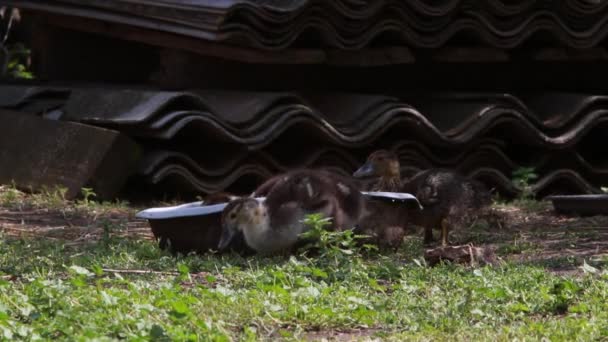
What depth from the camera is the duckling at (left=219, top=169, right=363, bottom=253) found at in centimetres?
773

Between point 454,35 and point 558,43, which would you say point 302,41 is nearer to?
point 454,35

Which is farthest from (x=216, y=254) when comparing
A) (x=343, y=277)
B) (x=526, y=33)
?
(x=526, y=33)

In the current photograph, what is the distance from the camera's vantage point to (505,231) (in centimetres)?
930

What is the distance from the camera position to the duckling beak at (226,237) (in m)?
7.73

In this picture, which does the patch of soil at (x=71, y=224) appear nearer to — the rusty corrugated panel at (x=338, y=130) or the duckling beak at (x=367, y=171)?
the rusty corrugated panel at (x=338, y=130)

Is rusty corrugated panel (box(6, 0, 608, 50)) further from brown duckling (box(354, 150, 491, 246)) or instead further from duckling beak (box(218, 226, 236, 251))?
duckling beak (box(218, 226, 236, 251))

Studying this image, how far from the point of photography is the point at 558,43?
12.8 meters

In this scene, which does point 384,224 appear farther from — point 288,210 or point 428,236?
point 428,236

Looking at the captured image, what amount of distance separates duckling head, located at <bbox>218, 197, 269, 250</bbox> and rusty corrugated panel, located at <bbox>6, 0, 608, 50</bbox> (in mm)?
3131

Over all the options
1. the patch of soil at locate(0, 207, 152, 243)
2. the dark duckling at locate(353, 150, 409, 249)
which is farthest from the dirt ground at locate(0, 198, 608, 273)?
the dark duckling at locate(353, 150, 409, 249)

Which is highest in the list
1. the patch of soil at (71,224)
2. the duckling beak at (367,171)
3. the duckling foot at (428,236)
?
the duckling beak at (367,171)

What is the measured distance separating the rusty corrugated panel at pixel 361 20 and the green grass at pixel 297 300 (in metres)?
3.67

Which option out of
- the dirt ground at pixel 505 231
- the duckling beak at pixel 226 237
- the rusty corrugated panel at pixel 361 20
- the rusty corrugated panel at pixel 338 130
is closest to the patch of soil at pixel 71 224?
the dirt ground at pixel 505 231

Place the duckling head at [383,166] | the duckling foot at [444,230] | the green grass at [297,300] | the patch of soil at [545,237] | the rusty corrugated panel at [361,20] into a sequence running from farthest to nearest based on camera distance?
the rusty corrugated panel at [361,20], the duckling head at [383,166], the duckling foot at [444,230], the patch of soil at [545,237], the green grass at [297,300]
